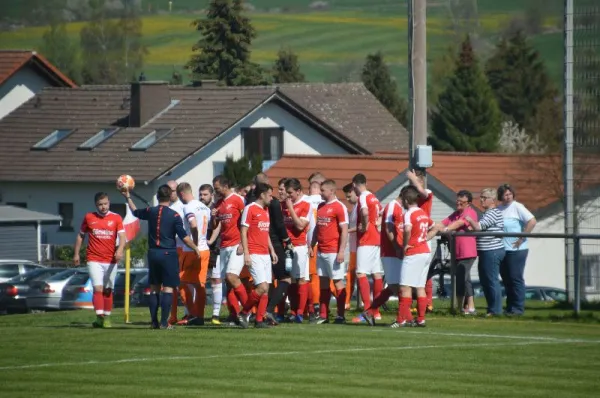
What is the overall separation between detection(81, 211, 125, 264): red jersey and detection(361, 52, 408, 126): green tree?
276ft

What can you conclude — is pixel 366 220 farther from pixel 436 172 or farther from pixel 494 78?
pixel 494 78

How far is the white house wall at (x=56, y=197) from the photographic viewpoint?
6750 cm

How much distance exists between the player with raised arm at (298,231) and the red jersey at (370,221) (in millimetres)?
816

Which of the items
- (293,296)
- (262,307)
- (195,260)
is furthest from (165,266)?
(293,296)

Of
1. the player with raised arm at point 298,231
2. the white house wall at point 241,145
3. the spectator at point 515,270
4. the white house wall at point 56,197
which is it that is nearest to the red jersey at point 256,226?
the player with raised arm at point 298,231

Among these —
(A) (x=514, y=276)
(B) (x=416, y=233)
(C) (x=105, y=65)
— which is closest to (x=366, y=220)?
(B) (x=416, y=233)

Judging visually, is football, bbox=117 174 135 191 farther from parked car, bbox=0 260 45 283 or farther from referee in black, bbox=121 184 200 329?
parked car, bbox=0 260 45 283

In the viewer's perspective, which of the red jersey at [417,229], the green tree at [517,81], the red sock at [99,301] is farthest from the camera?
the green tree at [517,81]

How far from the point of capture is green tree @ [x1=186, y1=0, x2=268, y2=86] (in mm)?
87438

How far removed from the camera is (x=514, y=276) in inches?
925

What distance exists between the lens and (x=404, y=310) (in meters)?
21.1

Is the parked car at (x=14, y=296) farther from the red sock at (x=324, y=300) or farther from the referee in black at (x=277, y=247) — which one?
the referee in black at (x=277, y=247)

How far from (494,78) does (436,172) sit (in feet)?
196

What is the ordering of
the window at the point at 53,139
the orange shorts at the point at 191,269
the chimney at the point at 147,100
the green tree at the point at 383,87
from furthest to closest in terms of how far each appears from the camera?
the green tree at the point at 383,87 < the window at the point at 53,139 < the chimney at the point at 147,100 < the orange shorts at the point at 191,269
